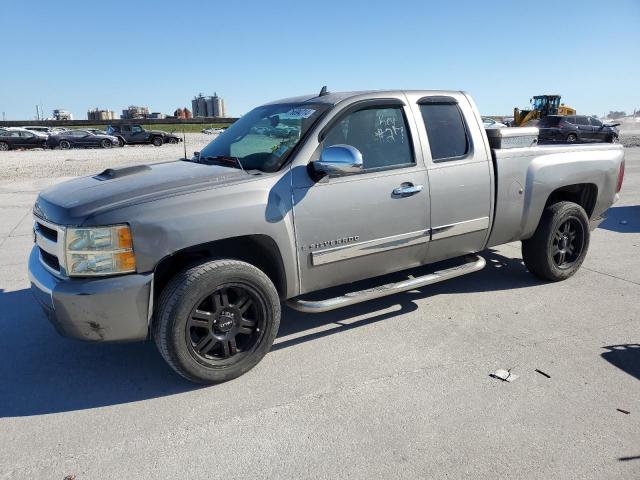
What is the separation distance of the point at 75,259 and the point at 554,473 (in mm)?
2848

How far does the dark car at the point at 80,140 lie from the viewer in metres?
32.7

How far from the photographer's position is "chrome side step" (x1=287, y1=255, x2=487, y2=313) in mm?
3586

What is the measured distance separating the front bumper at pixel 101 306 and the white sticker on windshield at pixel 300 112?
169 centimetres

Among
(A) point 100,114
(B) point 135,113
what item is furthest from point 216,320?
(A) point 100,114

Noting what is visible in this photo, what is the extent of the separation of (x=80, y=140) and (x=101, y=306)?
3433cm

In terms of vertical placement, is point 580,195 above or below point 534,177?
below

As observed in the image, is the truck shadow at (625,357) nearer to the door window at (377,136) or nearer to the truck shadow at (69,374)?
the door window at (377,136)

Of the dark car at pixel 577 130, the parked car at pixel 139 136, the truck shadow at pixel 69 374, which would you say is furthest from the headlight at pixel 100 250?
the parked car at pixel 139 136

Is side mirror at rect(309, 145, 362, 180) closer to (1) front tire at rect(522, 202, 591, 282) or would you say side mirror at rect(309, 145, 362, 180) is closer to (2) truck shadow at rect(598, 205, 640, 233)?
(1) front tire at rect(522, 202, 591, 282)

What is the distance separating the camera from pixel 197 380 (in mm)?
3223

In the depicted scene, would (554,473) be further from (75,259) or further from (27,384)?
(27,384)

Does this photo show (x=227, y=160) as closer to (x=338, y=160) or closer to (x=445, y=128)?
(x=338, y=160)

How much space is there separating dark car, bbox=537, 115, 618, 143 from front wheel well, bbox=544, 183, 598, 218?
2459 cm

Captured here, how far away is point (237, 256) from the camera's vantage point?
141 inches
